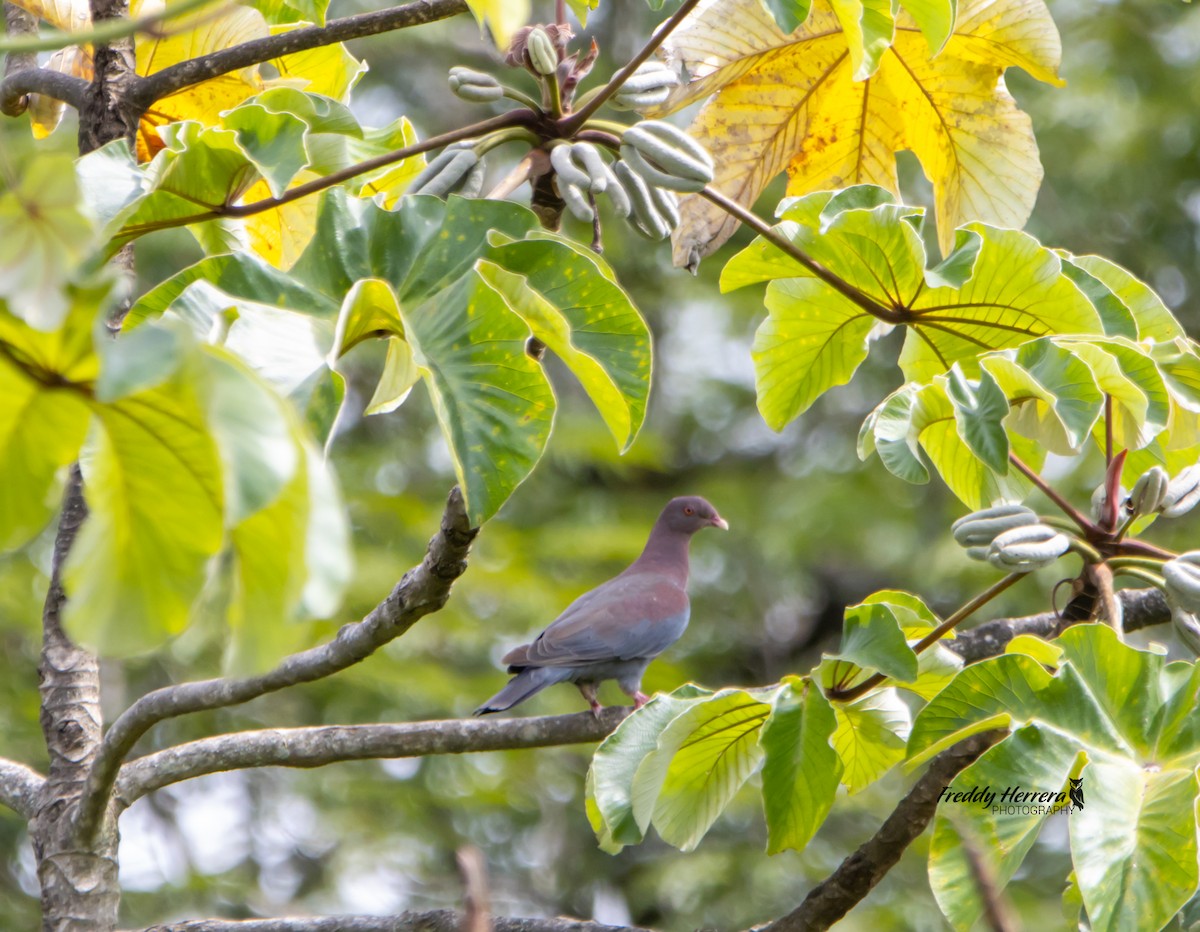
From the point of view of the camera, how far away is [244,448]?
570 millimetres

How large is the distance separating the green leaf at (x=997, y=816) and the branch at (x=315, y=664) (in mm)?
609

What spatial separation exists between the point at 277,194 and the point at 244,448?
27.1 inches

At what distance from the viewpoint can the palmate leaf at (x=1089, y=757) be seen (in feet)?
3.48

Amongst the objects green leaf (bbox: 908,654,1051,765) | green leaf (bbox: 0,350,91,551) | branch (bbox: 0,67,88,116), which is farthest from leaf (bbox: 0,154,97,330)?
branch (bbox: 0,67,88,116)

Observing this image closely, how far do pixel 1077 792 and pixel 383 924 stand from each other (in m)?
0.93

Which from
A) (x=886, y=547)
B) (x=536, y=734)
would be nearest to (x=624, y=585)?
(x=536, y=734)

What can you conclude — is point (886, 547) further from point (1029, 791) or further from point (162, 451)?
point (162, 451)

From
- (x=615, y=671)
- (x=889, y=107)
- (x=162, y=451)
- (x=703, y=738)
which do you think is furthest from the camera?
(x=615, y=671)

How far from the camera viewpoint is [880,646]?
1.28 meters

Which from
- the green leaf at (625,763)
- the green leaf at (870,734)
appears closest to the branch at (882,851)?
the green leaf at (870,734)

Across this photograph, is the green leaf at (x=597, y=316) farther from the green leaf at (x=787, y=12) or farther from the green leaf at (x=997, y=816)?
the green leaf at (x=997, y=816)

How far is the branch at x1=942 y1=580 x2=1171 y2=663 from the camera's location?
1.70 metres

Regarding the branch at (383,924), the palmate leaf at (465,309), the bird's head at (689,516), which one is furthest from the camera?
the bird's head at (689,516)

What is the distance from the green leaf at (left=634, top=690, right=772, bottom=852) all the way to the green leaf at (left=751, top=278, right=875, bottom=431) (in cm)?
37
